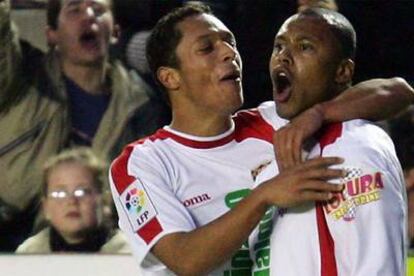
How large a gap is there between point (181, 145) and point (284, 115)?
1.85 feet

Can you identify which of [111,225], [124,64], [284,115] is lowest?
[111,225]

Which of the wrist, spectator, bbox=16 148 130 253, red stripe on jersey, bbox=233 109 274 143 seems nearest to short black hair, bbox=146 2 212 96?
red stripe on jersey, bbox=233 109 274 143

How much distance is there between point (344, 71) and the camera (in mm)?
3875

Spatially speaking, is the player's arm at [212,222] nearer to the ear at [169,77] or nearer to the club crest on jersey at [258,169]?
the club crest on jersey at [258,169]

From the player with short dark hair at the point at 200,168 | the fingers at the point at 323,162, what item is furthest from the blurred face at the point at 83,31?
the fingers at the point at 323,162

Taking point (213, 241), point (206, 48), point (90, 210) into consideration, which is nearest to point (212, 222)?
point (213, 241)

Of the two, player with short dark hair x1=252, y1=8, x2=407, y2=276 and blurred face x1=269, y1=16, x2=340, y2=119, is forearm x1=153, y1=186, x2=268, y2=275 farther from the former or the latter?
blurred face x1=269, y1=16, x2=340, y2=119

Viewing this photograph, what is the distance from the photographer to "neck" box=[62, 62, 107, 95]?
6.07 metres

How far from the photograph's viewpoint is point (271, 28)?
600 centimetres

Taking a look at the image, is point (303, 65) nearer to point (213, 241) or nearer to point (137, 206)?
point (213, 241)

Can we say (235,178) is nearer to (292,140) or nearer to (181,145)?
(181,145)

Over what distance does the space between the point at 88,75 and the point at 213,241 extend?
2.22m

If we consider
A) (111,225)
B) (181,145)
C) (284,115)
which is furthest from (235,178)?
Result: (111,225)

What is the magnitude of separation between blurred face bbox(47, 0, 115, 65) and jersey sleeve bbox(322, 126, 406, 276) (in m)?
2.42
